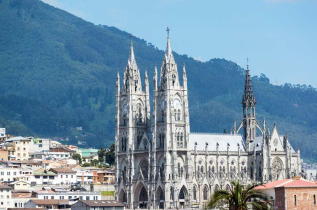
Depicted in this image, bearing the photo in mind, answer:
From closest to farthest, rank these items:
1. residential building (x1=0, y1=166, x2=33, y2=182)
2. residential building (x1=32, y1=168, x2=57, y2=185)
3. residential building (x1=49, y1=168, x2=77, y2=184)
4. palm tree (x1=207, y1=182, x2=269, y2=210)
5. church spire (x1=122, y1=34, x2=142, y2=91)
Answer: palm tree (x1=207, y1=182, x2=269, y2=210)
church spire (x1=122, y1=34, x2=142, y2=91)
residential building (x1=0, y1=166, x2=33, y2=182)
residential building (x1=32, y1=168, x2=57, y2=185)
residential building (x1=49, y1=168, x2=77, y2=184)

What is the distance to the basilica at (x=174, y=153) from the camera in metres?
163

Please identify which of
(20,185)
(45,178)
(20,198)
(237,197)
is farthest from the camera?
(45,178)

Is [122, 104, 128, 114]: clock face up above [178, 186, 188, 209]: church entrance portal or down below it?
above

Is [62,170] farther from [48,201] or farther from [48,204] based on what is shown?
[48,204]

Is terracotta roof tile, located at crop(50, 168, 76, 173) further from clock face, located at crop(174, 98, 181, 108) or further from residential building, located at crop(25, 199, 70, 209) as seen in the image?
residential building, located at crop(25, 199, 70, 209)

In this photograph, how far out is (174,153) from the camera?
163250 mm

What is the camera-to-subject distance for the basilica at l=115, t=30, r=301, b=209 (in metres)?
163

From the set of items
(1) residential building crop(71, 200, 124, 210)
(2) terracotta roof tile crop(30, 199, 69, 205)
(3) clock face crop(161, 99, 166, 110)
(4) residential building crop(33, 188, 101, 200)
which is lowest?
(1) residential building crop(71, 200, 124, 210)

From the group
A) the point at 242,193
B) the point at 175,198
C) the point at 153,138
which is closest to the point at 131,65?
the point at 153,138

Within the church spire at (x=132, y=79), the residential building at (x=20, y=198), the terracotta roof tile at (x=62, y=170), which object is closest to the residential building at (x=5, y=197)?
the residential building at (x=20, y=198)

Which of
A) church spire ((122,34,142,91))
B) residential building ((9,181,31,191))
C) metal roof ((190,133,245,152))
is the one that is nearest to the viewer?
residential building ((9,181,31,191))

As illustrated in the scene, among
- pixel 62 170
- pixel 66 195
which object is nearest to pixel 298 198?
pixel 66 195

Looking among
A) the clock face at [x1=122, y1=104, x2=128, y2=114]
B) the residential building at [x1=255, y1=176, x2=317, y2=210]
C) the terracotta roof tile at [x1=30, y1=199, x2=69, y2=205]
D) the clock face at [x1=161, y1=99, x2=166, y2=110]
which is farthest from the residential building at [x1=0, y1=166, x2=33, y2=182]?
the residential building at [x1=255, y1=176, x2=317, y2=210]

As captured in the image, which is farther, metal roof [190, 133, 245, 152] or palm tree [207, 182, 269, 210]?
metal roof [190, 133, 245, 152]
